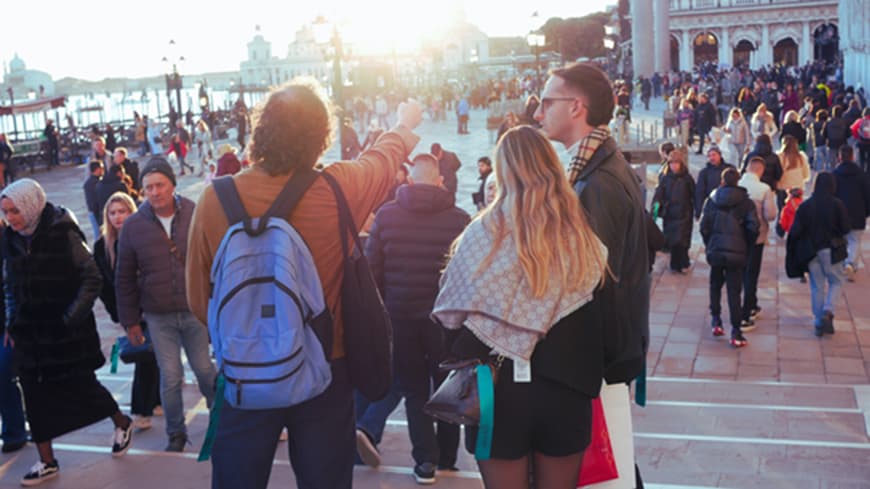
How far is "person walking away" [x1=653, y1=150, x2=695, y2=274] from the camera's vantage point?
11312 mm

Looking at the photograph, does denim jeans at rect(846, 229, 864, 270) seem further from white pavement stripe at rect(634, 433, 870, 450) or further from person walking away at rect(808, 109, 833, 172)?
person walking away at rect(808, 109, 833, 172)

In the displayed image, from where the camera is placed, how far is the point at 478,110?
5372cm

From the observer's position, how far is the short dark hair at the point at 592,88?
341cm

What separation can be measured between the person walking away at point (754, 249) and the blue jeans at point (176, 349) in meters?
5.08

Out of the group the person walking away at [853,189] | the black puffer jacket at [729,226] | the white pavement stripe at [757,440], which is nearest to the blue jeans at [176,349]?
the white pavement stripe at [757,440]

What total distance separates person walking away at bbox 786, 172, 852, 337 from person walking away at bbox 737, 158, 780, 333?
0.34m

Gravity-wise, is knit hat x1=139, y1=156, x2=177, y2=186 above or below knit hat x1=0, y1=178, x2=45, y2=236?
above

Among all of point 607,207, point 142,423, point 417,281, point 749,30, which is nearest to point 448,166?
point 142,423

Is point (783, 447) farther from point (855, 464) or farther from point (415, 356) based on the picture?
point (415, 356)

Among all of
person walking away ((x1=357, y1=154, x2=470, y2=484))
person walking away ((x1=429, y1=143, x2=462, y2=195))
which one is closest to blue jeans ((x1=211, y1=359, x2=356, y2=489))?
person walking away ((x1=357, y1=154, x2=470, y2=484))

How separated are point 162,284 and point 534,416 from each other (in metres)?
3.05

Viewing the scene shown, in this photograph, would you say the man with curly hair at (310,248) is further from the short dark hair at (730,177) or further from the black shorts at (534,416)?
the short dark hair at (730,177)

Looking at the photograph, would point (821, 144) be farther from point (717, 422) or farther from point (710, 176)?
point (717, 422)

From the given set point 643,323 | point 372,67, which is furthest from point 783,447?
point 372,67
